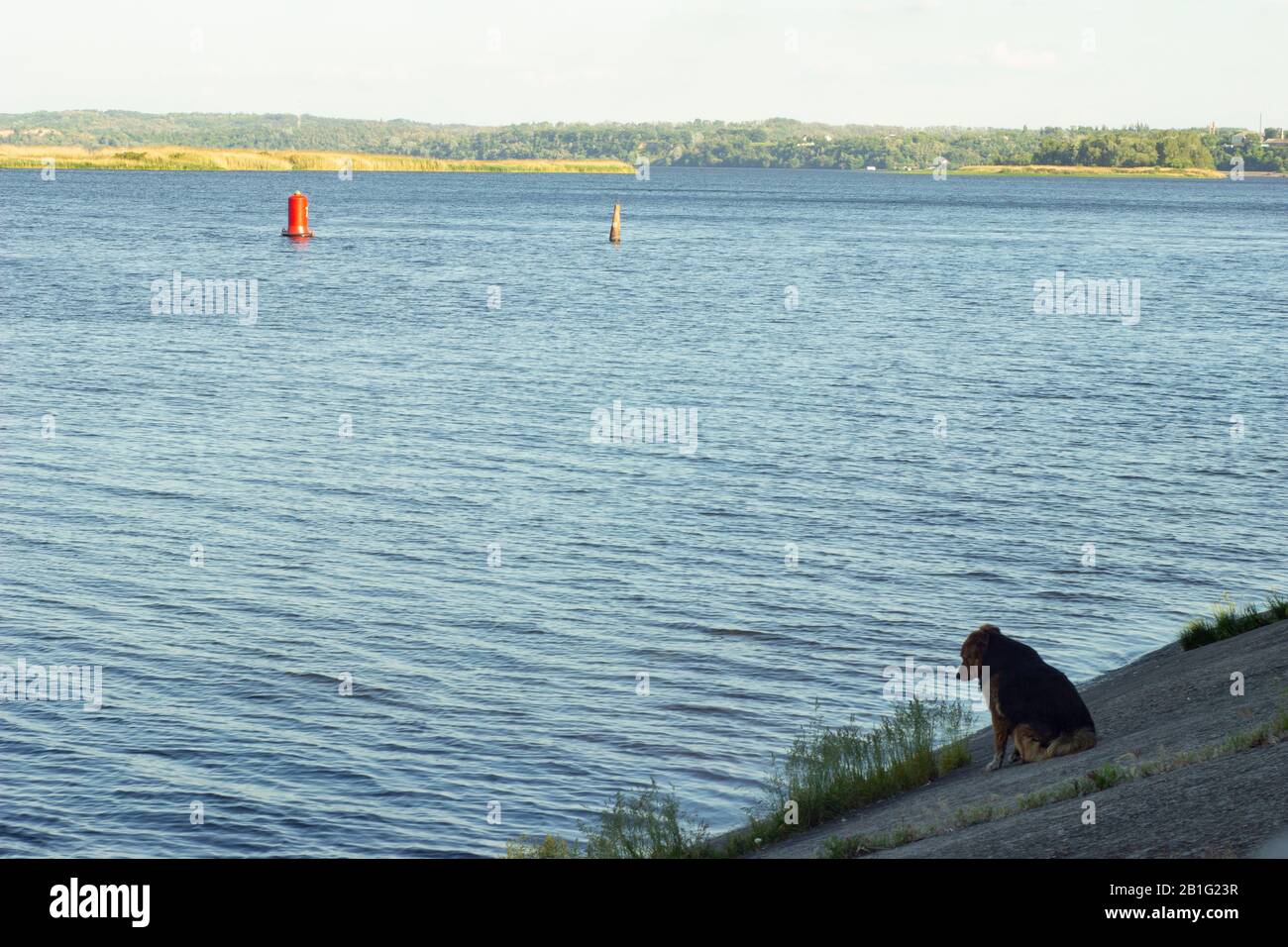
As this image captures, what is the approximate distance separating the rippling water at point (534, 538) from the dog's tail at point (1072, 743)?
308 centimetres

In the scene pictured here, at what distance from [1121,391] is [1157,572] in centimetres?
1957

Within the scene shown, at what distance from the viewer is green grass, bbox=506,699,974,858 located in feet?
35.3

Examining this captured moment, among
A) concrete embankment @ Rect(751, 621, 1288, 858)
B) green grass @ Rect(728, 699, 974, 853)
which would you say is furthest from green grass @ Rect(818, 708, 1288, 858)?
green grass @ Rect(728, 699, 974, 853)

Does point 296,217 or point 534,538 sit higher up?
point 296,217

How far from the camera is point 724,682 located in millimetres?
16750

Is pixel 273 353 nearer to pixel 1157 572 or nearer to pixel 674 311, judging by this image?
pixel 674 311

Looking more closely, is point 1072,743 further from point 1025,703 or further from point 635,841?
point 635,841

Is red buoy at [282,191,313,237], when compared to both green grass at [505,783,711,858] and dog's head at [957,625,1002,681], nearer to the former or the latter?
green grass at [505,783,711,858]

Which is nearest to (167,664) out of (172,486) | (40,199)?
(172,486)

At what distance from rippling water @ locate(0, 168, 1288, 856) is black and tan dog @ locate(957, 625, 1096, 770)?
2.84 m

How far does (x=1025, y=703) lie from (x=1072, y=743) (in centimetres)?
44

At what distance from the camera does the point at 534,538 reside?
23078 millimetres

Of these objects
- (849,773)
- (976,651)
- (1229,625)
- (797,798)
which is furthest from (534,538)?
(976,651)
